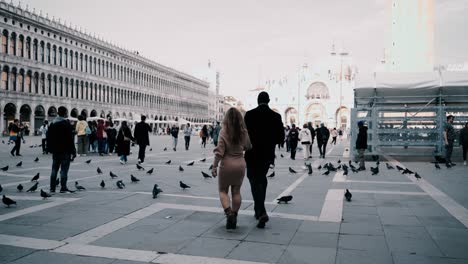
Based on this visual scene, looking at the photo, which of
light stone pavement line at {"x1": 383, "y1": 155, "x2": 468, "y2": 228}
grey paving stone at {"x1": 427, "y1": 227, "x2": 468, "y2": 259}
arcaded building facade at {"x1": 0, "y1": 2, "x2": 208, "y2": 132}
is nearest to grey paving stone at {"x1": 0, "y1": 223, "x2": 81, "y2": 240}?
grey paving stone at {"x1": 427, "y1": 227, "x2": 468, "y2": 259}

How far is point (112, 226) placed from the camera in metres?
5.12

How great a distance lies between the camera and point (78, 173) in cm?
1102

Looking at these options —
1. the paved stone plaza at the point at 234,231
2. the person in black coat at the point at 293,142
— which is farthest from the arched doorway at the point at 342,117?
the paved stone plaza at the point at 234,231

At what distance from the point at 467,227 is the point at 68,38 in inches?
2228

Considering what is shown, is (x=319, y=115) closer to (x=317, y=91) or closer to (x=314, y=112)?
(x=314, y=112)

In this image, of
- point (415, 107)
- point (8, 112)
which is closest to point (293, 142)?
point (415, 107)

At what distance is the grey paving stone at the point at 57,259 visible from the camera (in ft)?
12.4

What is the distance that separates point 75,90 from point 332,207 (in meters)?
54.7

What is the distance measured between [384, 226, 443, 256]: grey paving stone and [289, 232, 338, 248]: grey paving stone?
59cm

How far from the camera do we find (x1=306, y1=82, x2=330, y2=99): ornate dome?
97.6m

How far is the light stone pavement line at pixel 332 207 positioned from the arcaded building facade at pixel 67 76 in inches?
1658

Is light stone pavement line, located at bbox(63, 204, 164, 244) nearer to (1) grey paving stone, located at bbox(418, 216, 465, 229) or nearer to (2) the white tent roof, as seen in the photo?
(1) grey paving stone, located at bbox(418, 216, 465, 229)

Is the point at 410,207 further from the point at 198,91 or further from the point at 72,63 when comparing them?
the point at 198,91

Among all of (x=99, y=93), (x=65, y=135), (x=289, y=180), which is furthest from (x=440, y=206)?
(x=99, y=93)
